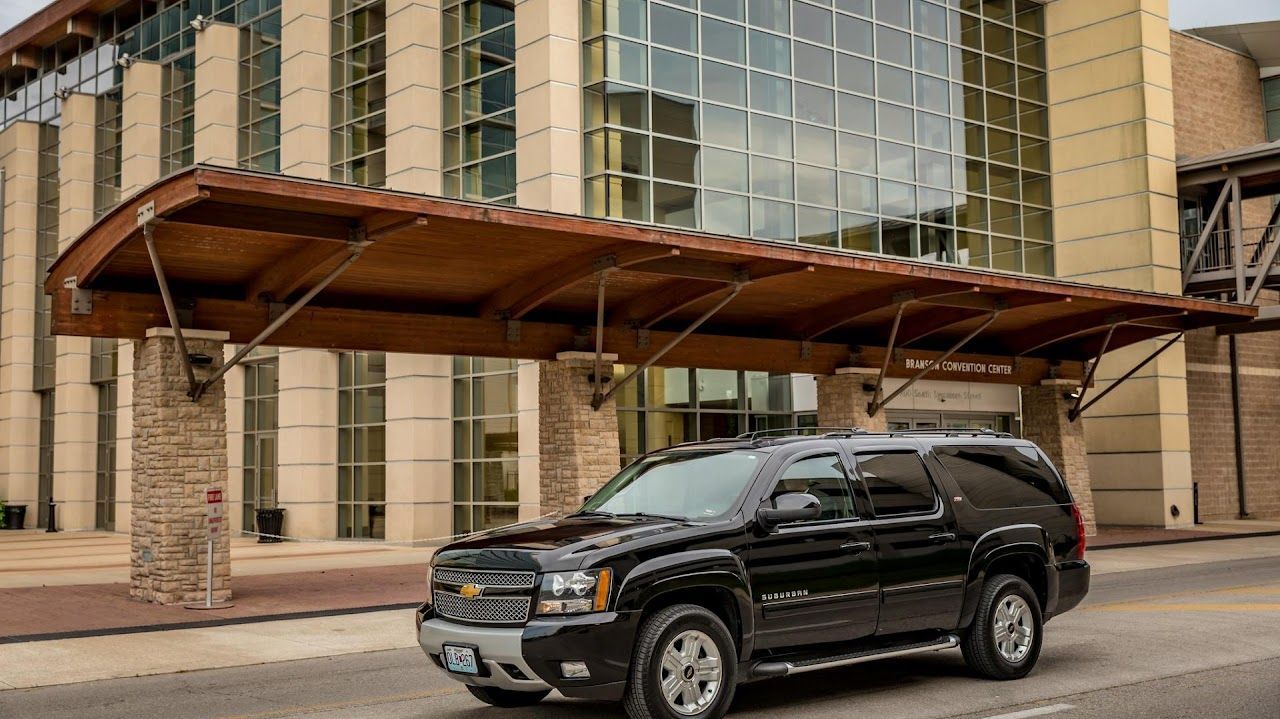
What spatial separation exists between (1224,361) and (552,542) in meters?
32.3

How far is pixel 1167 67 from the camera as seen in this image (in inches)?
1308

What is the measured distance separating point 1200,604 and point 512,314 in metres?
10.6

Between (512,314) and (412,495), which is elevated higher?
(512,314)

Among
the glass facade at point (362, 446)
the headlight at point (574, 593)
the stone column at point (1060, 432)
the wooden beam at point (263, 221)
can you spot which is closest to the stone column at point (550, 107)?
the glass facade at point (362, 446)

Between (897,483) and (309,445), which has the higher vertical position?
(309,445)

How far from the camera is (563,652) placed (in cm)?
735

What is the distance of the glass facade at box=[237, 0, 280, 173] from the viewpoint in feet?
108

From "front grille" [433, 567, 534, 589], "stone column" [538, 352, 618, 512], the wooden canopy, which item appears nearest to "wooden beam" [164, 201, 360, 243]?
the wooden canopy

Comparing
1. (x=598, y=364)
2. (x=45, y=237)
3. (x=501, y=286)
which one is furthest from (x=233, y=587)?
(x=45, y=237)

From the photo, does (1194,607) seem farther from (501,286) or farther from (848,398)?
(501,286)

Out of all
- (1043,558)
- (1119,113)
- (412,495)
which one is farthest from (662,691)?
(1119,113)

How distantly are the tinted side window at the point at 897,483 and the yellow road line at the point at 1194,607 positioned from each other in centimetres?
617

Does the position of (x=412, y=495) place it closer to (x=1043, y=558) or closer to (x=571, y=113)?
(x=571, y=113)

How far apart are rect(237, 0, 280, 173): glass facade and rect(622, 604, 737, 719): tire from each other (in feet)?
89.9
